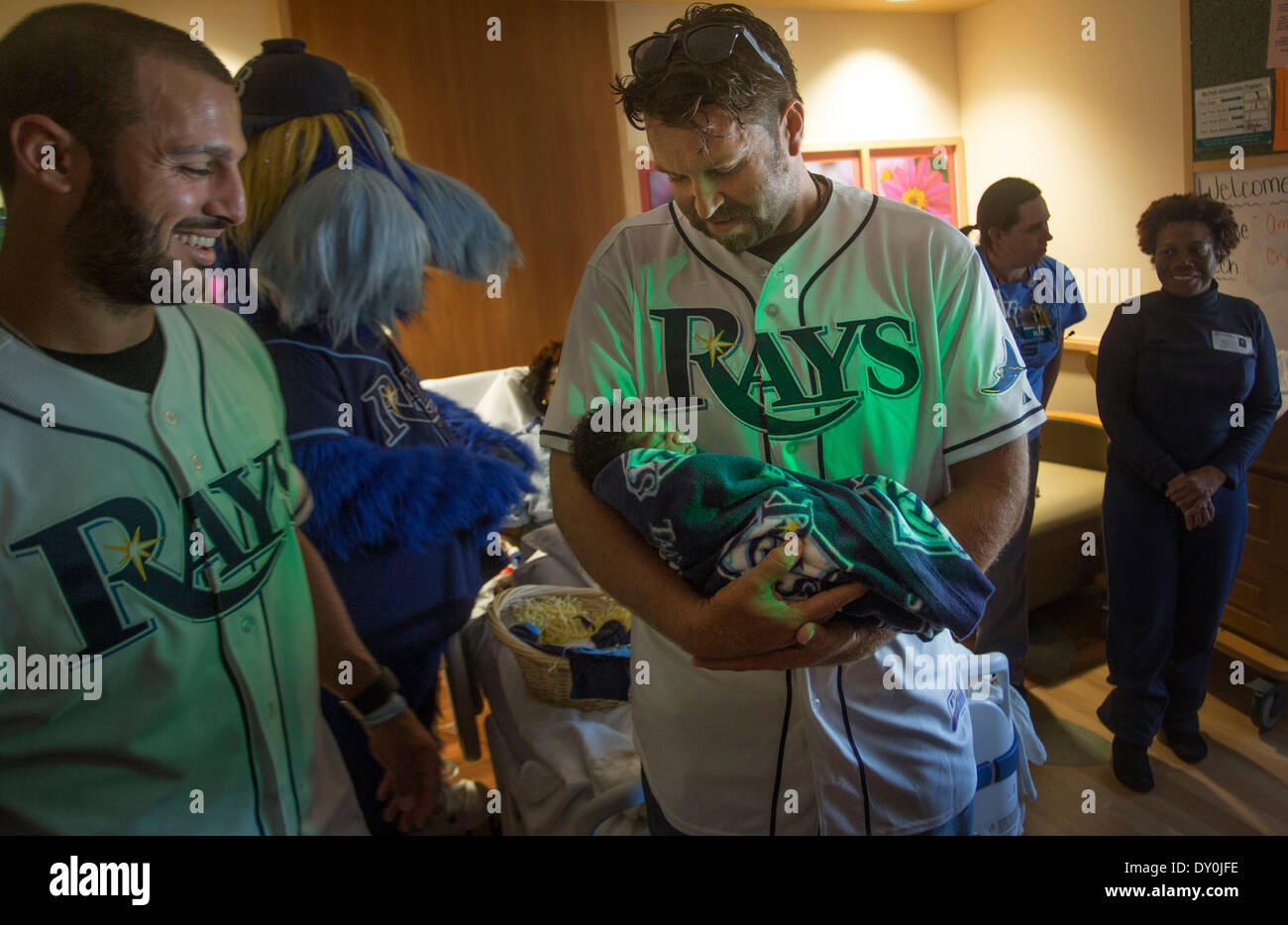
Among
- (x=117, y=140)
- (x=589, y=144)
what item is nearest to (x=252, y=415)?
(x=117, y=140)

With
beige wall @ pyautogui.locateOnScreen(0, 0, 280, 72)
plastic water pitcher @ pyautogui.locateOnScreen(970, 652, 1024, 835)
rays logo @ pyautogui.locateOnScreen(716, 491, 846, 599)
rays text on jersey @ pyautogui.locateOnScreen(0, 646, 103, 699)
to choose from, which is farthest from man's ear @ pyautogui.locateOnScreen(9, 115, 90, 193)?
plastic water pitcher @ pyautogui.locateOnScreen(970, 652, 1024, 835)

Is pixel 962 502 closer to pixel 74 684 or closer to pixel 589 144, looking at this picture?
pixel 589 144

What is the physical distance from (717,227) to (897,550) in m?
0.35

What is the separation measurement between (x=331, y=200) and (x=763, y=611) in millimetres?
574

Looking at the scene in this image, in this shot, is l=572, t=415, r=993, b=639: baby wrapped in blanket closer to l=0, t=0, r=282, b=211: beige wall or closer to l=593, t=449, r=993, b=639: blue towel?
l=593, t=449, r=993, b=639: blue towel

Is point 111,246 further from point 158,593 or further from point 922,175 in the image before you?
point 922,175

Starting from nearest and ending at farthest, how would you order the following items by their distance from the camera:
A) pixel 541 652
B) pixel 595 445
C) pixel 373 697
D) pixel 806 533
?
pixel 806 533 < pixel 595 445 < pixel 373 697 < pixel 541 652

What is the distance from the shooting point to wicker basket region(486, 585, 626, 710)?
1032 millimetres

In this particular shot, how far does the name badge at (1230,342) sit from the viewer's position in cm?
98

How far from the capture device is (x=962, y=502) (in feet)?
2.73

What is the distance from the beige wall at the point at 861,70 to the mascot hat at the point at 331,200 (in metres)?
0.25

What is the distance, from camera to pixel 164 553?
0.80 m

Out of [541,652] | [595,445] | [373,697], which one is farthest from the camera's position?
[541,652]

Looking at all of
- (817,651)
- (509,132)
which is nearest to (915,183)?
(509,132)
